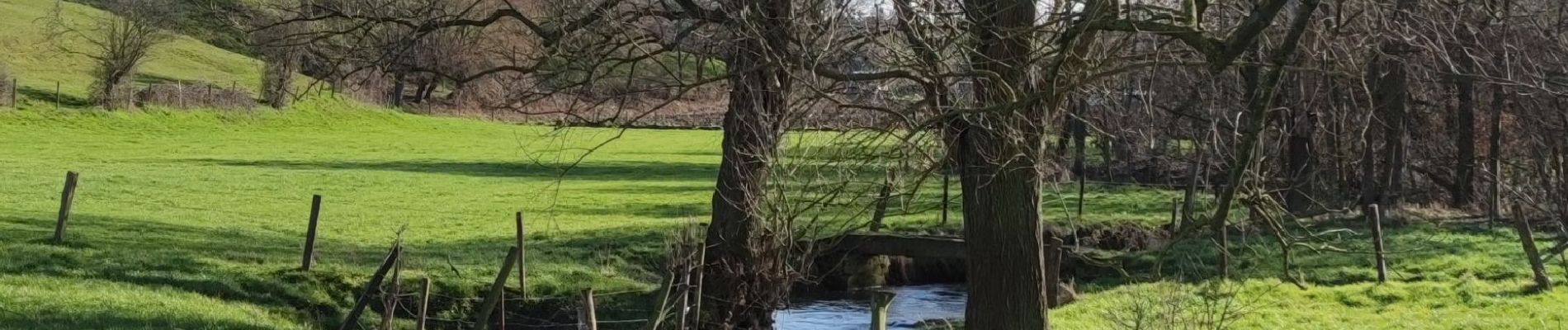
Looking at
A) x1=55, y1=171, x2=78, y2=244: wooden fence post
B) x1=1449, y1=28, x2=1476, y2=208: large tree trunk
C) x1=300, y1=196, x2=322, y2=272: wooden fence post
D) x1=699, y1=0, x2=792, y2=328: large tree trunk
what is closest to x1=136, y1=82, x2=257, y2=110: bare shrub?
x1=55, y1=171, x2=78, y2=244: wooden fence post

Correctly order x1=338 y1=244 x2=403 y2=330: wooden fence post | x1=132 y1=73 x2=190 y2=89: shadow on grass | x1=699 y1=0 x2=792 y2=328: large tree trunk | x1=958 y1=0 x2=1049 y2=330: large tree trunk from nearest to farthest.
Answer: x1=958 y1=0 x2=1049 y2=330: large tree trunk, x1=338 y1=244 x2=403 y2=330: wooden fence post, x1=699 y1=0 x2=792 y2=328: large tree trunk, x1=132 y1=73 x2=190 y2=89: shadow on grass

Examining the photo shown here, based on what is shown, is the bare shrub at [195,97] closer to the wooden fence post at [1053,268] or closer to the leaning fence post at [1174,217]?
the leaning fence post at [1174,217]

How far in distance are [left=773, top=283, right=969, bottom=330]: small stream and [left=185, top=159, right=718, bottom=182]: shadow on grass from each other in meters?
16.8

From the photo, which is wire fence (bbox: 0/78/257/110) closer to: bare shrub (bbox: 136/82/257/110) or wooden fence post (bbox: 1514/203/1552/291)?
bare shrub (bbox: 136/82/257/110)

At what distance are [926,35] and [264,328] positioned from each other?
8.78m

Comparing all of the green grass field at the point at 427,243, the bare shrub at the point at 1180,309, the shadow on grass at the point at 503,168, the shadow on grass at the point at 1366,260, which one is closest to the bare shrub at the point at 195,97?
the green grass field at the point at 427,243

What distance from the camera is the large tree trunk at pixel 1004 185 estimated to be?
8.78 metres

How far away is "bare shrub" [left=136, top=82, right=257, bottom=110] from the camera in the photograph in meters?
51.9

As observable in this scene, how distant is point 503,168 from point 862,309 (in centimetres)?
2341

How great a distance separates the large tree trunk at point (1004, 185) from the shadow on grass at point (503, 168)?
2739 centimetres

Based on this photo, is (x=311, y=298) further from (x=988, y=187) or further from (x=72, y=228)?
(x=988, y=187)

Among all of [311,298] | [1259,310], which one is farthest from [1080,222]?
[311,298]

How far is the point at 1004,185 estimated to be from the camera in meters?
9.88

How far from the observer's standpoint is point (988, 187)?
9945mm
